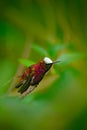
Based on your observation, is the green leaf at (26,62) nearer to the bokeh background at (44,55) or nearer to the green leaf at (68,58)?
the bokeh background at (44,55)

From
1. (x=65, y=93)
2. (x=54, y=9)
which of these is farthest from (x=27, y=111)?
(x=54, y=9)

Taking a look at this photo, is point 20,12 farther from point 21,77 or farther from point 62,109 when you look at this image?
point 62,109

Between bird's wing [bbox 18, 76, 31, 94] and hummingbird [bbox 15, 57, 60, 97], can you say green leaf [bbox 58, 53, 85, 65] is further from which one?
bird's wing [bbox 18, 76, 31, 94]

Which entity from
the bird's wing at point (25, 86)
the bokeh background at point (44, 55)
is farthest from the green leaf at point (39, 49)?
the bird's wing at point (25, 86)

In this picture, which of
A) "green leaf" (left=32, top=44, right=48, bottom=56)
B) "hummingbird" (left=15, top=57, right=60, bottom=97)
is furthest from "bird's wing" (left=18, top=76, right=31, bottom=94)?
"green leaf" (left=32, top=44, right=48, bottom=56)

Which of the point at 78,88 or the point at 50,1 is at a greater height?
the point at 50,1

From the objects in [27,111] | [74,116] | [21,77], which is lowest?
[74,116]
